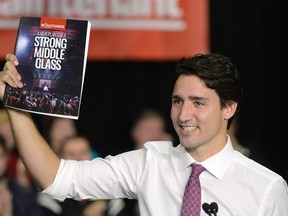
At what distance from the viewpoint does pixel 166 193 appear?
223cm

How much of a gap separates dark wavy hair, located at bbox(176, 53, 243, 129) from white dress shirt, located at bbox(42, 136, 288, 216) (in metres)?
0.18

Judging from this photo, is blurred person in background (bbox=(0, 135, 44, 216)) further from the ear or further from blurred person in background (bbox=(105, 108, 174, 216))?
the ear

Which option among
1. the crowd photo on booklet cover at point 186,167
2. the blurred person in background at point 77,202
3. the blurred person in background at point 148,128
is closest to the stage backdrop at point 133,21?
the blurred person in background at point 148,128

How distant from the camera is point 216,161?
7.27 feet

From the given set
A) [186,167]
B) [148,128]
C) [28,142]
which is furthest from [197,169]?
[148,128]

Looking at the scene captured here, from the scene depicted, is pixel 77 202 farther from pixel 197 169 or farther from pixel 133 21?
pixel 197 169

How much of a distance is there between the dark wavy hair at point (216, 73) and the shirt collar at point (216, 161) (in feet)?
0.52

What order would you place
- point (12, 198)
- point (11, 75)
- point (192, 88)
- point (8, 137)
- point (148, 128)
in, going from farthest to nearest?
point (148, 128) → point (8, 137) → point (12, 198) → point (192, 88) → point (11, 75)

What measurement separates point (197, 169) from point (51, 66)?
1.92 feet

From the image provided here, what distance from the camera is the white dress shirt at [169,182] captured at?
215cm

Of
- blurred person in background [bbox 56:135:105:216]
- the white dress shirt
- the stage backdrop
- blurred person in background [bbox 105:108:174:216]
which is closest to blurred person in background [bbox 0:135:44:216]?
blurred person in background [bbox 56:135:105:216]

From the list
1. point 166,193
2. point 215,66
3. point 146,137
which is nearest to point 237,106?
point 215,66

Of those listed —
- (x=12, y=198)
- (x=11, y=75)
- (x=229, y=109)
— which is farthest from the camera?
(x=12, y=198)

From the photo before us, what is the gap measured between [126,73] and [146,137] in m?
0.52
